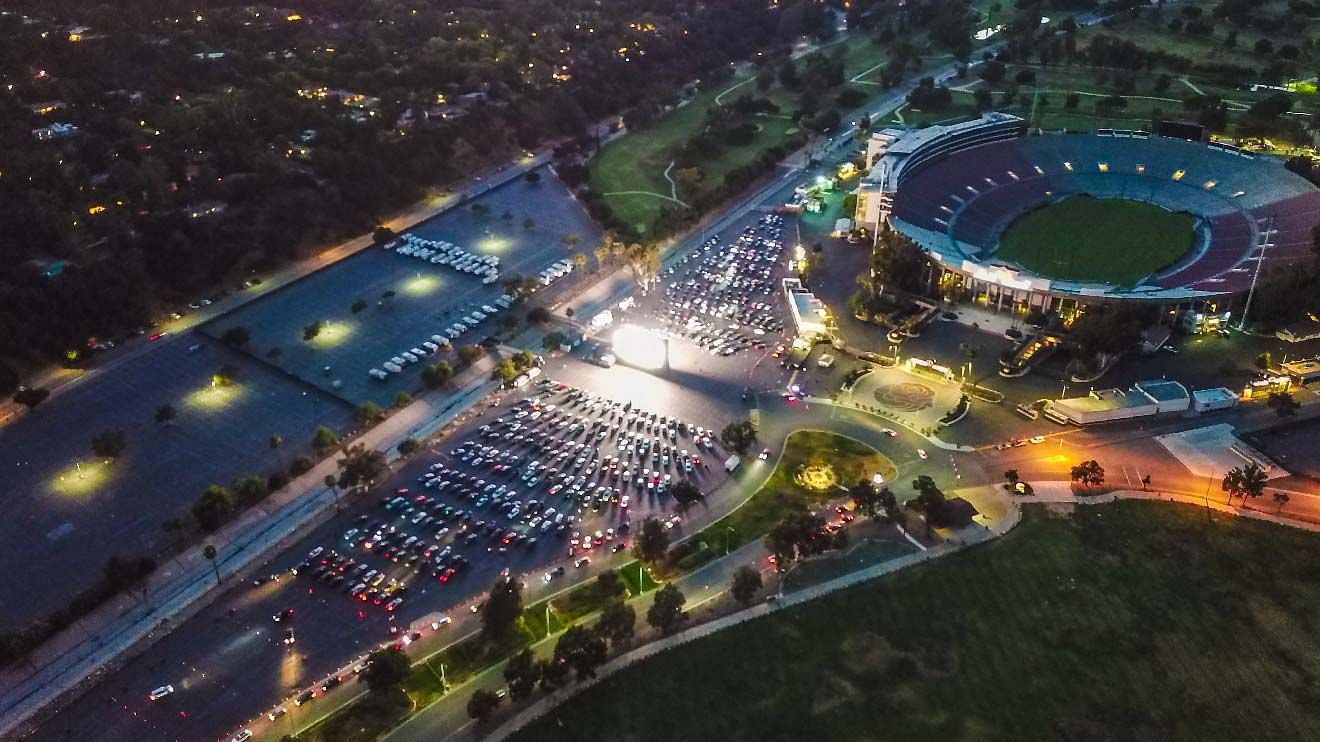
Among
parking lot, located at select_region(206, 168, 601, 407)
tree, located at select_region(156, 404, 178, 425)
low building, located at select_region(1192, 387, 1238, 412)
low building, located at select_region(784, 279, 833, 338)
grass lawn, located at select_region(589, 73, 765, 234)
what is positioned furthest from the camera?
grass lawn, located at select_region(589, 73, 765, 234)

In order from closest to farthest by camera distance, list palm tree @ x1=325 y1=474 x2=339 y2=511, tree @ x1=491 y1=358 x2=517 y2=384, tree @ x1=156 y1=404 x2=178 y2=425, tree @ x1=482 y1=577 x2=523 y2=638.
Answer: tree @ x1=482 y1=577 x2=523 y2=638 < palm tree @ x1=325 y1=474 x2=339 y2=511 < tree @ x1=156 y1=404 x2=178 y2=425 < tree @ x1=491 y1=358 x2=517 y2=384

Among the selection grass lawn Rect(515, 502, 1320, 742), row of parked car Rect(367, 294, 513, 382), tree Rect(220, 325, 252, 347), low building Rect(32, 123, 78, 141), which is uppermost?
low building Rect(32, 123, 78, 141)

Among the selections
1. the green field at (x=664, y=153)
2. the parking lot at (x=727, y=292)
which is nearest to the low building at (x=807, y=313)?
the parking lot at (x=727, y=292)

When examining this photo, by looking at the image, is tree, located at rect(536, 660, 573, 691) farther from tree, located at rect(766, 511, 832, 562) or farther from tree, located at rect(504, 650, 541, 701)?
tree, located at rect(766, 511, 832, 562)

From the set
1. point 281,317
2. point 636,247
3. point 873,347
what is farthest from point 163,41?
point 873,347

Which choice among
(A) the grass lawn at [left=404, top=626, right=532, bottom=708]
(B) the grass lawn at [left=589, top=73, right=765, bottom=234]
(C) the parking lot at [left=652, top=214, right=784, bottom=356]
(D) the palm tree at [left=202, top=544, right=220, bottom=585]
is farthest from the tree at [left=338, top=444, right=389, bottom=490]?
(B) the grass lawn at [left=589, top=73, right=765, bottom=234]

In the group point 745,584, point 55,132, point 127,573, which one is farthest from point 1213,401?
point 55,132

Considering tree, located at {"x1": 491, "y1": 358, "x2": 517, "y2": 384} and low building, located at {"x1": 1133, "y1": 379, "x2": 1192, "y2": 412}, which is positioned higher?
tree, located at {"x1": 491, "y1": 358, "x2": 517, "y2": 384}

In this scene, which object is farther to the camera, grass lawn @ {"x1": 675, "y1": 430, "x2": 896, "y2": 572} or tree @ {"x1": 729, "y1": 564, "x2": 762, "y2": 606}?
grass lawn @ {"x1": 675, "y1": 430, "x2": 896, "y2": 572}
